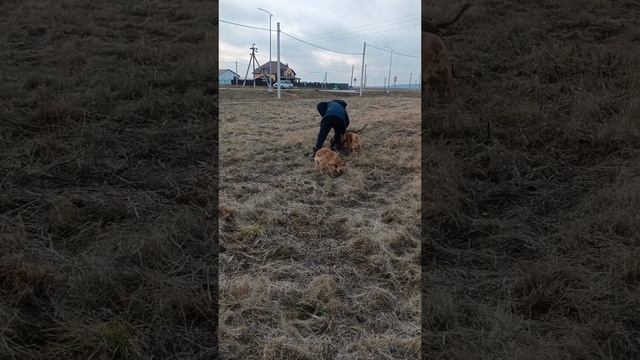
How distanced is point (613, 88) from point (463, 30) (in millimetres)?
3380

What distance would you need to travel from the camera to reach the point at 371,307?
96.1 inches

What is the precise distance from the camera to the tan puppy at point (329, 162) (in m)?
4.57

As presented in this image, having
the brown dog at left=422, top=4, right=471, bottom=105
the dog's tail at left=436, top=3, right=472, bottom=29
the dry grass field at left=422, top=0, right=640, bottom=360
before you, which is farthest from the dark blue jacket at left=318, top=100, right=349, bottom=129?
the dog's tail at left=436, top=3, right=472, bottom=29

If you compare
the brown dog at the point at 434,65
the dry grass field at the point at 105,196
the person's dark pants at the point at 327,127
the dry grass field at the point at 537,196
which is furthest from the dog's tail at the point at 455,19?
the dry grass field at the point at 105,196

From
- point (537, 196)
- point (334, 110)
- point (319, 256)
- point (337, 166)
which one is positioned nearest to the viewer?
point (319, 256)

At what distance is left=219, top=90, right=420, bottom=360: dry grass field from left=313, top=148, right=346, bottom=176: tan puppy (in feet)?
0.30

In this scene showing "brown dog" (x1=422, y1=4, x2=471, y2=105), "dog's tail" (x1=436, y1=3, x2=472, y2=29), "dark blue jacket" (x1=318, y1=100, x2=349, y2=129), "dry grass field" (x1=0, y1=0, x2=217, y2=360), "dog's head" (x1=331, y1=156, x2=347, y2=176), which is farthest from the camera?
"dog's tail" (x1=436, y1=3, x2=472, y2=29)

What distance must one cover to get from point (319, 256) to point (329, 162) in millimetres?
1801

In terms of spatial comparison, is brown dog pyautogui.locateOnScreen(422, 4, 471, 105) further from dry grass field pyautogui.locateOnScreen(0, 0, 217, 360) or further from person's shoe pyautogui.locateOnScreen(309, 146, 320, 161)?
dry grass field pyautogui.locateOnScreen(0, 0, 217, 360)

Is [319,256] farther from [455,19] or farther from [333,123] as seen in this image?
[455,19]

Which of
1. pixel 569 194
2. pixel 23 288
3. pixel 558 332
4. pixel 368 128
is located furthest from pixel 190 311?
pixel 368 128

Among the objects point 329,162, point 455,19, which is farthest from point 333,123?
point 455,19

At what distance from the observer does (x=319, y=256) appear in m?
2.99

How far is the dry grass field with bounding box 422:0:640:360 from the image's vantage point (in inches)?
87.1
